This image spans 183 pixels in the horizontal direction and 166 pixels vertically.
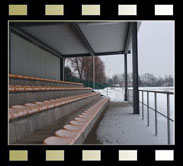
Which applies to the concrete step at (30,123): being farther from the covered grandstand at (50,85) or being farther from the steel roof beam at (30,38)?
the steel roof beam at (30,38)

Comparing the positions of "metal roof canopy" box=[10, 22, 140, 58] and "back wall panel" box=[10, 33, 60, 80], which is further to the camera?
"metal roof canopy" box=[10, 22, 140, 58]

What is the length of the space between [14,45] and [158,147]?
134 inches

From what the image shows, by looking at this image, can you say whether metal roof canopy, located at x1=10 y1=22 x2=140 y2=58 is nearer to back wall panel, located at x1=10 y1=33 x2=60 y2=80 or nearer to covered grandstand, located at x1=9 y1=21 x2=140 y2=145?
covered grandstand, located at x1=9 y1=21 x2=140 y2=145

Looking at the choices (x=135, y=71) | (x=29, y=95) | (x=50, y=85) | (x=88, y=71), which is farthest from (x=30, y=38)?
(x=88, y=71)

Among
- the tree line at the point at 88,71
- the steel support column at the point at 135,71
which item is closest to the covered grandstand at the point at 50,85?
the steel support column at the point at 135,71

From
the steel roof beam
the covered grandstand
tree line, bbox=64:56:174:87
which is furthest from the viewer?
tree line, bbox=64:56:174:87

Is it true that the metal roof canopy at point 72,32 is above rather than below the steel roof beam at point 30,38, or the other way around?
above

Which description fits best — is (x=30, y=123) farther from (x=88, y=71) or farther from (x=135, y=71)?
(x=88, y=71)

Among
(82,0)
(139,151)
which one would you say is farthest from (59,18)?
(139,151)

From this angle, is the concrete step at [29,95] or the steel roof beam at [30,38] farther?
the steel roof beam at [30,38]

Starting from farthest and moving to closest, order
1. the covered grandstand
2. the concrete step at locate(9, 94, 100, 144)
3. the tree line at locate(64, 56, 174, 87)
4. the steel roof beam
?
the tree line at locate(64, 56, 174, 87)
the steel roof beam
the covered grandstand
the concrete step at locate(9, 94, 100, 144)

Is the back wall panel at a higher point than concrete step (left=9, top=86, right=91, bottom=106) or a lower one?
higher

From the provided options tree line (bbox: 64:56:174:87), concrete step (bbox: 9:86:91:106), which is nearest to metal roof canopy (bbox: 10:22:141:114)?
concrete step (bbox: 9:86:91:106)

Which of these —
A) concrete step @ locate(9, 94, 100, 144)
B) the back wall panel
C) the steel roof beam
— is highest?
the steel roof beam
